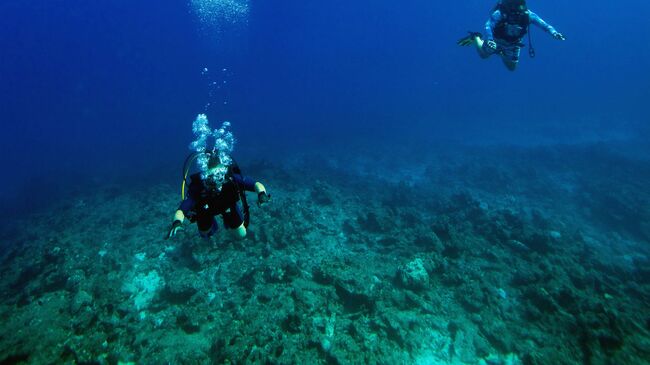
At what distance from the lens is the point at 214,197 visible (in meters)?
5.37

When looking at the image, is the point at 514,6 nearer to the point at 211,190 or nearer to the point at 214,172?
the point at 214,172

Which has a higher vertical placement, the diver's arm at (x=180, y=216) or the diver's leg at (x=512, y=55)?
the diver's leg at (x=512, y=55)

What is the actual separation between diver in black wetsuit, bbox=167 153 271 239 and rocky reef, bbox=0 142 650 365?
2444 mm

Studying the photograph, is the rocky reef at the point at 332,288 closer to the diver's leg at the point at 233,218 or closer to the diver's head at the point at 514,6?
the diver's leg at the point at 233,218

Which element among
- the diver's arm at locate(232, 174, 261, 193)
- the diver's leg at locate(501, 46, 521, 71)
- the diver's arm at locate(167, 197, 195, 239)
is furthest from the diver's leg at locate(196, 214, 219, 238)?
the diver's leg at locate(501, 46, 521, 71)

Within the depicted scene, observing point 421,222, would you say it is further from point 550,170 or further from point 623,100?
point 623,100

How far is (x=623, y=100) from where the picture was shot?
57.5 m

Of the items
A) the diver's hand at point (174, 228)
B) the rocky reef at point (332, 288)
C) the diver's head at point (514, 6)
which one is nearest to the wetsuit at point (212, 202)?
the diver's hand at point (174, 228)

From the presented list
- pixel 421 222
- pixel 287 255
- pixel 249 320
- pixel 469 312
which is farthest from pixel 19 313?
pixel 421 222

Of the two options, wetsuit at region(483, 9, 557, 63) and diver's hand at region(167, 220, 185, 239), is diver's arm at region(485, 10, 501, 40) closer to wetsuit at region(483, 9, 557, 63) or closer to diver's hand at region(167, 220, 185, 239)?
wetsuit at region(483, 9, 557, 63)

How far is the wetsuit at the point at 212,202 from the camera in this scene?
5.20m

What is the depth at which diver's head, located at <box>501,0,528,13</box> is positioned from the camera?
8.12 m

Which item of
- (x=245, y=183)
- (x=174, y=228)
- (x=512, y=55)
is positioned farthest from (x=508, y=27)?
(x=174, y=228)

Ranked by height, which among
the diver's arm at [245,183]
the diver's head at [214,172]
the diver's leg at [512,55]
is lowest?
the diver's arm at [245,183]
